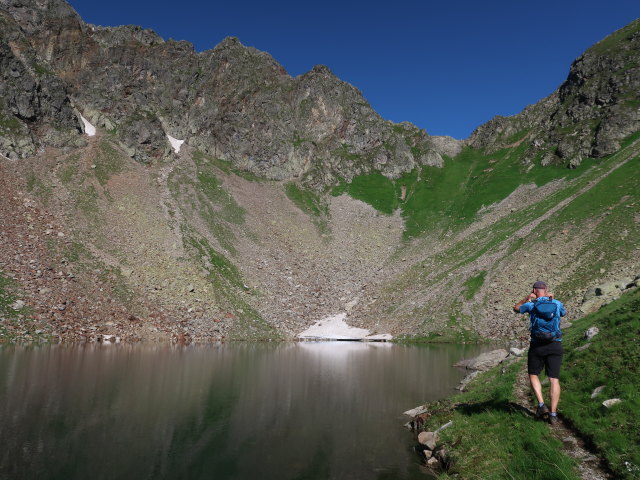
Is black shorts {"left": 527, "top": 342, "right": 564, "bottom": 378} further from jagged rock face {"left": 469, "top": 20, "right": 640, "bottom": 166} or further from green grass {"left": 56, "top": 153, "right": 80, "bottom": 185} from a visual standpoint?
jagged rock face {"left": 469, "top": 20, "right": 640, "bottom": 166}

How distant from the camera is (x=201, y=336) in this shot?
240 feet

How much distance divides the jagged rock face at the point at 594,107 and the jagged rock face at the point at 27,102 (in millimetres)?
147485

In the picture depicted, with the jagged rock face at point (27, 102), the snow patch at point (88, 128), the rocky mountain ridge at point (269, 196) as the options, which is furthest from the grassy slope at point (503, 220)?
the jagged rock face at point (27, 102)

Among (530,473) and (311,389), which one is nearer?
(530,473)

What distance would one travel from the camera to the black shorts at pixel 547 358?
42.9 feet

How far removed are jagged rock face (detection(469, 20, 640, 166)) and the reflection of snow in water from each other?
88.3 metres

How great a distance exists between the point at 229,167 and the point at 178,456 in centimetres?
12987

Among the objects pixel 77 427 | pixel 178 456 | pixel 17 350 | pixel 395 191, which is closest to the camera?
pixel 178 456

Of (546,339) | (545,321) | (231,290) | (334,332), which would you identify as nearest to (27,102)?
(231,290)

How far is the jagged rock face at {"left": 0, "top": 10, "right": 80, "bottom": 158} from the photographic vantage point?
99.8 metres

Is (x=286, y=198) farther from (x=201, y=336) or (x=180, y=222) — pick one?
(x=201, y=336)

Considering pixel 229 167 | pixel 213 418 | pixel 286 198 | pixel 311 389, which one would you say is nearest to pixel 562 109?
pixel 286 198

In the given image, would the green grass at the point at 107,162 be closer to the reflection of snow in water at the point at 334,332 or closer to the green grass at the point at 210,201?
the green grass at the point at 210,201

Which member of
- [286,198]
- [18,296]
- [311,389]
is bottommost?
[311,389]
